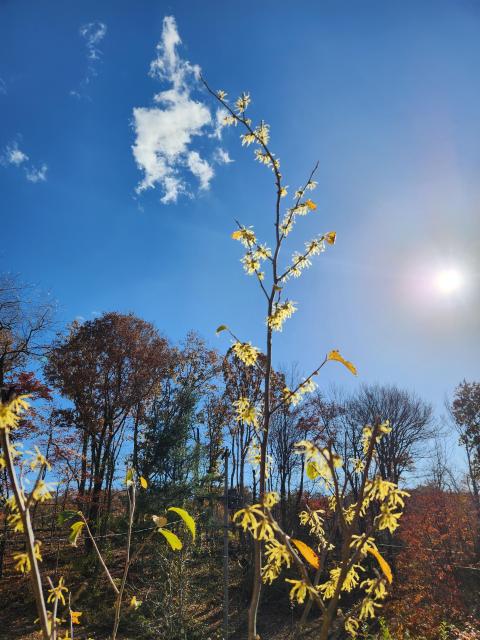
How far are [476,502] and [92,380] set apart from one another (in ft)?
58.0

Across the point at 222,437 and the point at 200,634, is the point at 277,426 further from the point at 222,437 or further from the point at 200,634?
the point at 200,634

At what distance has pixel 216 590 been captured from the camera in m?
17.0

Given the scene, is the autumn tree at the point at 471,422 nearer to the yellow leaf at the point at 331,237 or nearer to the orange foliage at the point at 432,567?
the orange foliage at the point at 432,567

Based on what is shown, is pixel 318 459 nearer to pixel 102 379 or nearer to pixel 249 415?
pixel 249 415

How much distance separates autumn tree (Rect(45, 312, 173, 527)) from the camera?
640 inches

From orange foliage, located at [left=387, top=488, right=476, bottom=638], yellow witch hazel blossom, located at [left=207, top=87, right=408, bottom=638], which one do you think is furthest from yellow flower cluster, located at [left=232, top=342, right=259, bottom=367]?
orange foliage, located at [left=387, top=488, right=476, bottom=638]

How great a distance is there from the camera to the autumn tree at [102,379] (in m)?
16.2

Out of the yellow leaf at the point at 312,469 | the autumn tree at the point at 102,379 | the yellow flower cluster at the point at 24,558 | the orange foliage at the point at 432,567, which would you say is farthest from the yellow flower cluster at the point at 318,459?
the autumn tree at the point at 102,379

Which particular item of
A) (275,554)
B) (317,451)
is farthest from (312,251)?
(275,554)

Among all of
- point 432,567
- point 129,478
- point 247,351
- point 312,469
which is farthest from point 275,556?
point 432,567

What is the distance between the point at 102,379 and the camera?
17.0 m

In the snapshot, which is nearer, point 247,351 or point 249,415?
point 249,415

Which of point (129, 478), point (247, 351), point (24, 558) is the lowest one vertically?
point (24, 558)

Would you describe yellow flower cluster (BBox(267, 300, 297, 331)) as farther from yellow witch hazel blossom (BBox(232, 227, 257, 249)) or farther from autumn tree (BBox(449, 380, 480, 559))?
autumn tree (BBox(449, 380, 480, 559))
